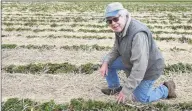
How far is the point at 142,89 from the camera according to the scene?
6.32 metres

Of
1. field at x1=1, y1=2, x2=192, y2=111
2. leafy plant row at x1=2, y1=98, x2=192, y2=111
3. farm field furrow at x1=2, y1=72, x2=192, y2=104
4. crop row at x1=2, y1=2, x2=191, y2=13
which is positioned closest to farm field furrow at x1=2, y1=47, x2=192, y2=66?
field at x1=1, y1=2, x2=192, y2=111

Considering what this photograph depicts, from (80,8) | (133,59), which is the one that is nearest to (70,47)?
(133,59)

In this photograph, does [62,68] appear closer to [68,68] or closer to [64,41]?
[68,68]

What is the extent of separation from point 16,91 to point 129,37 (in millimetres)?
2351

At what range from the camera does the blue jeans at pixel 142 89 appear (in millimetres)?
6324

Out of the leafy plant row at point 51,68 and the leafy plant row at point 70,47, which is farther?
the leafy plant row at point 70,47

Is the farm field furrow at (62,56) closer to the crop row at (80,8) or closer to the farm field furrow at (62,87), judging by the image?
the farm field furrow at (62,87)

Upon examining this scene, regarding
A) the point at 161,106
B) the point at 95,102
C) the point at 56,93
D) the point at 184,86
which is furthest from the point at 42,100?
the point at 184,86

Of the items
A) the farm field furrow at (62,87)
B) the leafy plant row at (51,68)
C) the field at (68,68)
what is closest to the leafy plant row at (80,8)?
the field at (68,68)

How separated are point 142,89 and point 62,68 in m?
2.48

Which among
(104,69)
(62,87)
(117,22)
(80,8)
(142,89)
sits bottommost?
(80,8)

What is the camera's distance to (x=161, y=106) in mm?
6289

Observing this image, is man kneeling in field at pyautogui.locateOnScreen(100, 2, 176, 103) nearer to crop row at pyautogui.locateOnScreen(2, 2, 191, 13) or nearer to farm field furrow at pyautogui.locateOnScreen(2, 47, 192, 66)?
farm field furrow at pyautogui.locateOnScreen(2, 47, 192, 66)

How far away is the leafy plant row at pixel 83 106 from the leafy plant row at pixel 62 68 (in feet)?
6.14
